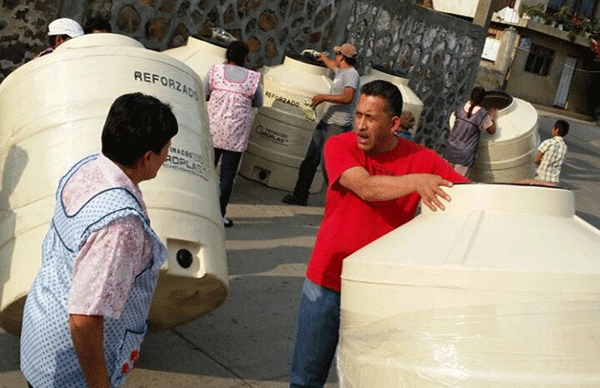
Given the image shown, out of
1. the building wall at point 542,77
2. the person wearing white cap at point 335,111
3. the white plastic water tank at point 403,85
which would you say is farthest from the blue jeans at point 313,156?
the building wall at point 542,77

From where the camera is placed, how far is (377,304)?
2.49 meters

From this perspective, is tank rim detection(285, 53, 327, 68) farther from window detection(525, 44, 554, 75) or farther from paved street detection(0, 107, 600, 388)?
window detection(525, 44, 554, 75)

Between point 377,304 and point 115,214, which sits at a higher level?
point 115,214

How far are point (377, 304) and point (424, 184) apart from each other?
1.54 feet

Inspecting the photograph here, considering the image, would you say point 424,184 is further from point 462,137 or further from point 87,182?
point 462,137

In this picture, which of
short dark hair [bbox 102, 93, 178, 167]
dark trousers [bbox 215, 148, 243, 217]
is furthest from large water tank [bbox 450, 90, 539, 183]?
short dark hair [bbox 102, 93, 178, 167]

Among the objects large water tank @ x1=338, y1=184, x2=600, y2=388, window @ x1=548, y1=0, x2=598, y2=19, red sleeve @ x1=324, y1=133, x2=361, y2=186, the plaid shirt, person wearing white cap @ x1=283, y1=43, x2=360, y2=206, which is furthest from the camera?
window @ x1=548, y1=0, x2=598, y2=19

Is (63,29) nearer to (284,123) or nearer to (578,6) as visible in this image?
(284,123)

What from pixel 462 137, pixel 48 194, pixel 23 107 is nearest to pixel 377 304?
pixel 48 194

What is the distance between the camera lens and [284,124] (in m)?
8.59

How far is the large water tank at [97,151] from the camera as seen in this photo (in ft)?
12.0

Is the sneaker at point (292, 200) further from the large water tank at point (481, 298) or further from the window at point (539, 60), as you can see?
the window at point (539, 60)

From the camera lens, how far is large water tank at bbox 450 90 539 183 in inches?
368

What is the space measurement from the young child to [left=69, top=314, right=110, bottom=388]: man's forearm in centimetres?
795
